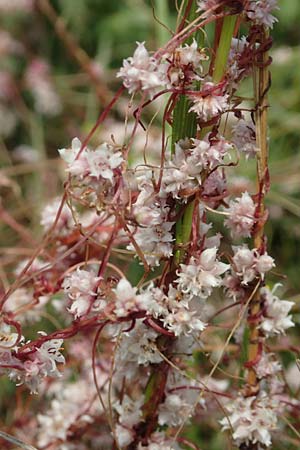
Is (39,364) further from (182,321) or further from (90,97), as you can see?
(90,97)

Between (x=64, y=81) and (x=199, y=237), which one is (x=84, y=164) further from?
(x=64, y=81)

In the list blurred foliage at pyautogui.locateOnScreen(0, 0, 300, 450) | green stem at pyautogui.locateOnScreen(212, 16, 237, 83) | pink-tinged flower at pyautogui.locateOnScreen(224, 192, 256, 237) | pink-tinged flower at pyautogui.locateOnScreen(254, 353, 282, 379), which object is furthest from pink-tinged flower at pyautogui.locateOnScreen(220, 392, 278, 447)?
blurred foliage at pyautogui.locateOnScreen(0, 0, 300, 450)

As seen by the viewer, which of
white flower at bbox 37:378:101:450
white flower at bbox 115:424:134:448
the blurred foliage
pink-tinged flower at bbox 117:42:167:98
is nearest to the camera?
pink-tinged flower at bbox 117:42:167:98

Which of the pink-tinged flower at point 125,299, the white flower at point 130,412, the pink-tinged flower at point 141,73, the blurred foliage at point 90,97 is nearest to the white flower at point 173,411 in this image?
the white flower at point 130,412

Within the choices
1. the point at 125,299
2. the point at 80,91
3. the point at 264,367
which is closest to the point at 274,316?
the point at 264,367

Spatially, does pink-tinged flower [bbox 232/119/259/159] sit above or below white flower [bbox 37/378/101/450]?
above

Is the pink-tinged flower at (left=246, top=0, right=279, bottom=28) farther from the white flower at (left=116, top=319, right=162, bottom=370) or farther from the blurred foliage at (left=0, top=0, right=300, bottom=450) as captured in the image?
the blurred foliage at (left=0, top=0, right=300, bottom=450)

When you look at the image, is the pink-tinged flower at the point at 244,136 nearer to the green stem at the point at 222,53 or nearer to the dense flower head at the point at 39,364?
the green stem at the point at 222,53

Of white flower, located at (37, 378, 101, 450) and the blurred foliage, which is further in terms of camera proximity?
the blurred foliage
